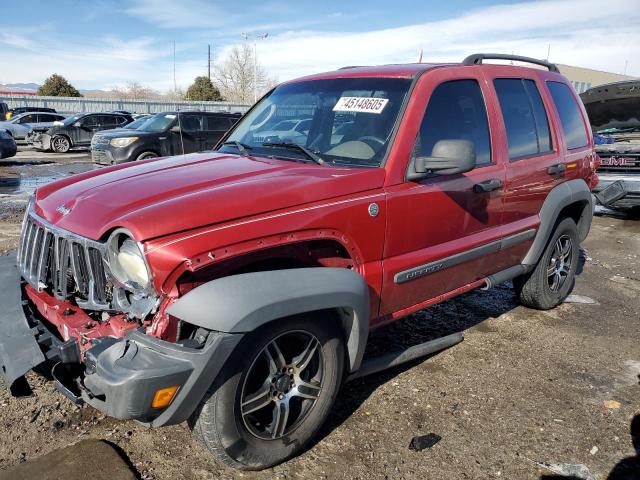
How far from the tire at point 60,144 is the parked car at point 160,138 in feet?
27.7

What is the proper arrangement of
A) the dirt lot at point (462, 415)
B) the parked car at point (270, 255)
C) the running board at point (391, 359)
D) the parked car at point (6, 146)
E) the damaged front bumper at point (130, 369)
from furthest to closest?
1. the parked car at point (6, 146)
2. the running board at point (391, 359)
3. the dirt lot at point (462, 415)
4. the parked car at point (270, 255)
5. the damaged front bumper at point (130, 369)

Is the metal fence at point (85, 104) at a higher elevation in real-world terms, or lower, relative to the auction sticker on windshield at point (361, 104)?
higher

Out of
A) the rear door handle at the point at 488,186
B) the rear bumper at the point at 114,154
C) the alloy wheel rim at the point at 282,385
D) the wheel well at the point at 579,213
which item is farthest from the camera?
the rear bumper at the point at 114,154

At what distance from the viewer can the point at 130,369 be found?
7.00ft


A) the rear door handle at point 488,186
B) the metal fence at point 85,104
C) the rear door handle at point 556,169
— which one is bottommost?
the rear door handle at point 488,186

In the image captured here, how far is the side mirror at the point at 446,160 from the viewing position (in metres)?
2.90

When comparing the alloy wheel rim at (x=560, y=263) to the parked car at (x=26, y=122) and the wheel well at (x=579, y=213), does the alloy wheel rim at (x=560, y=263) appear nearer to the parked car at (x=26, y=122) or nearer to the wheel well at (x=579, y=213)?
the wheel well at (x=579, y=213)

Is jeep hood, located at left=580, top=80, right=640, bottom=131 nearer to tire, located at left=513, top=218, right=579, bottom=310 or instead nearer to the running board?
tire, located at left=513, top=218, right=579, bottom=310

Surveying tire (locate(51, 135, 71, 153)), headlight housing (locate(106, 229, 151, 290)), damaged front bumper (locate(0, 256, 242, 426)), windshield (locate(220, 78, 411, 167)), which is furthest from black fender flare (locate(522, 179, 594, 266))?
tire (locate(51, 135, 71, 153))

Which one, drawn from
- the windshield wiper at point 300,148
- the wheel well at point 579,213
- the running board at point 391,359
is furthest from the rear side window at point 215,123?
the running board at point 391,359

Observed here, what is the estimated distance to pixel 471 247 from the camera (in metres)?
3.58

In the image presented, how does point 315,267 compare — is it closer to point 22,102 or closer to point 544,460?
point 544,460

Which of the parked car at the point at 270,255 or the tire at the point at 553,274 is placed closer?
the parked car at the point at 270,255

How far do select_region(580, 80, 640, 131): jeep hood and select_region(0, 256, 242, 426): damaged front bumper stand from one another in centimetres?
808
